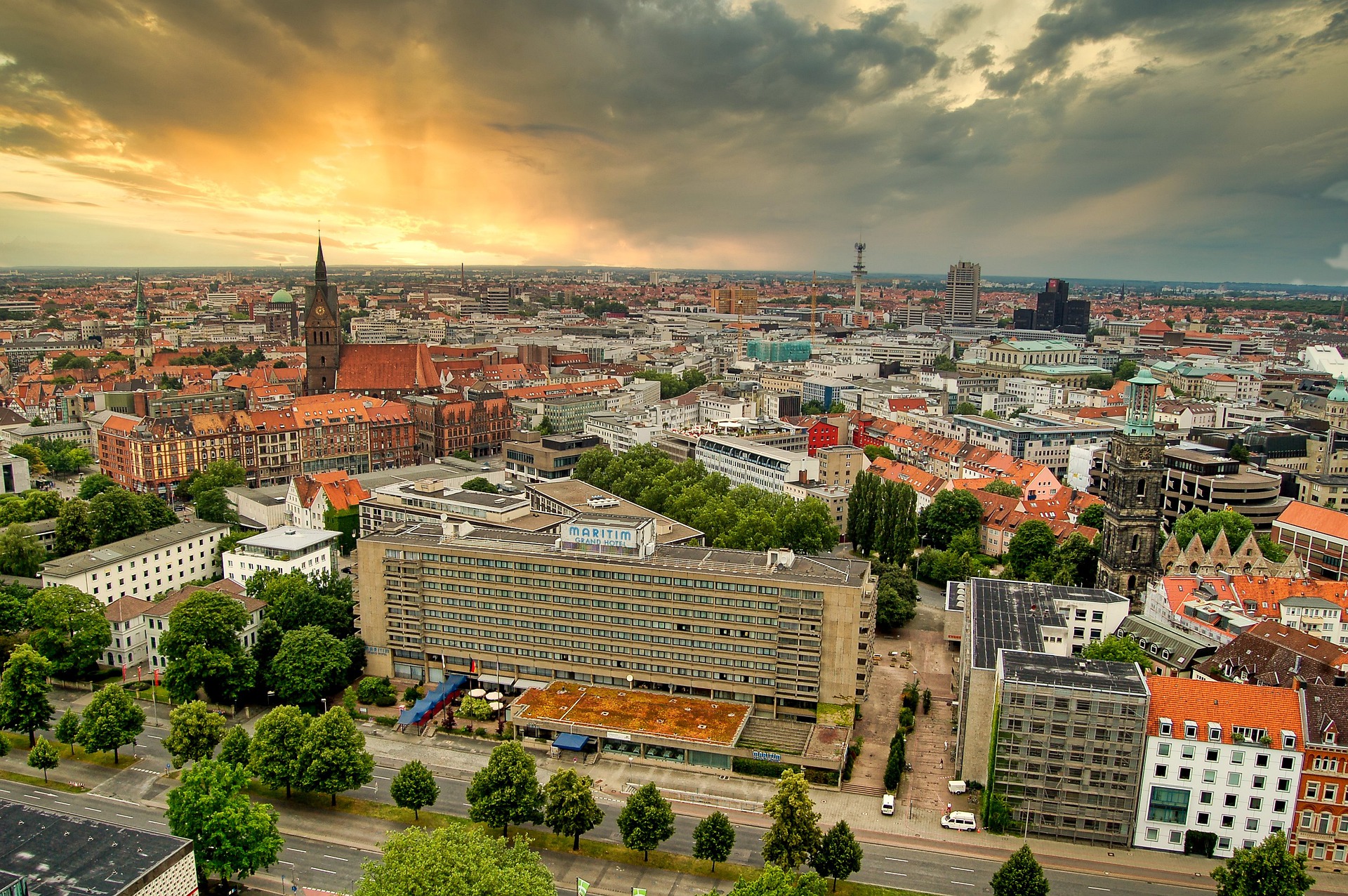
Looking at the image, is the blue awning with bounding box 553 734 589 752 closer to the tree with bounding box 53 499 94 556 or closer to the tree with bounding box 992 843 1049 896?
the tree with bounding box 992 843 1049 896

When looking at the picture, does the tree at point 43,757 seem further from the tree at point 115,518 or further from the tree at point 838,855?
the tree at point 838,855

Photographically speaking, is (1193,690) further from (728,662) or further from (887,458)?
(887,458)

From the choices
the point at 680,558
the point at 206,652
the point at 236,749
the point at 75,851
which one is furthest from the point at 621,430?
the point at 75,851

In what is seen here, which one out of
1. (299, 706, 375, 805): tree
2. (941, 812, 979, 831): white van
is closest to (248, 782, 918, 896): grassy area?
(299, 706, 375, 805): tree

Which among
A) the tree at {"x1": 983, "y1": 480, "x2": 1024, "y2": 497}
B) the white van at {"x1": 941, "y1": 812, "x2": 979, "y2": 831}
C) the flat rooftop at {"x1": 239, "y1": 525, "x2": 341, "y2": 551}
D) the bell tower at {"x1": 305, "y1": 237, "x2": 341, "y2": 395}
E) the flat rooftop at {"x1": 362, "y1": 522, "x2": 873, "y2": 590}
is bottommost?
the white van at {"x1": 941, "y1": 812, "x2": 979, "y2": 831}

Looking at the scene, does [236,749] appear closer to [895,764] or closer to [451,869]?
[451,869]

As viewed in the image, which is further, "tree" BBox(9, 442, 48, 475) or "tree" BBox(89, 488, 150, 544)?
"tree" BBox(9, 442, 48, 475)

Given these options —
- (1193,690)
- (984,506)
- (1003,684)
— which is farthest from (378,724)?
(984,506)
